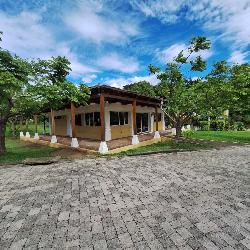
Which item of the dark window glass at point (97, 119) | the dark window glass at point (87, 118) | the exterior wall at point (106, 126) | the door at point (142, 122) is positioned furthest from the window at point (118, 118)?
the door at point (142, 122)

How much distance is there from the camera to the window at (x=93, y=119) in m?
17.2

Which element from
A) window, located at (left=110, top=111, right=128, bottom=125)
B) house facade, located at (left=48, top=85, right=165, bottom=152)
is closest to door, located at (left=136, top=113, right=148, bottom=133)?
house facade, located at (left=48, top=85, right=165, bottom=152)

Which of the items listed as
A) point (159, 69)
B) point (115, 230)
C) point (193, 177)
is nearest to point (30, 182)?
point (115, 230)

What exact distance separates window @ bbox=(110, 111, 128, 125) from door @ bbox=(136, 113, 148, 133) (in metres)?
2.46

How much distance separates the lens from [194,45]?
13734 mm

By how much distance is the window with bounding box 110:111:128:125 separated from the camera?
56.2ft

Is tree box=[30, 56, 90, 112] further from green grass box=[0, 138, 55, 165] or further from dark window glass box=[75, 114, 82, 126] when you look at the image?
→ dark window glass box=[75, 114, 82, 126]

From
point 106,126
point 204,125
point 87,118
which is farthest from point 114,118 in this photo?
point 204,125

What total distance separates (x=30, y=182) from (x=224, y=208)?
5.85 meters

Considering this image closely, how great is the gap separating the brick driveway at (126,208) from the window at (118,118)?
28.6 feet

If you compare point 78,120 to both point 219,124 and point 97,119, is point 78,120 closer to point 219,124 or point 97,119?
point 97,119

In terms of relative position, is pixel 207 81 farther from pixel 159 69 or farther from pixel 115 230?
pixel 115 230

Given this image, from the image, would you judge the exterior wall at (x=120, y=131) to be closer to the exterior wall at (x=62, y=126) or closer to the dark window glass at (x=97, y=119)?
the dark window glass at (x=97, y=119)

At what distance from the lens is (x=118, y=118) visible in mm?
17828
